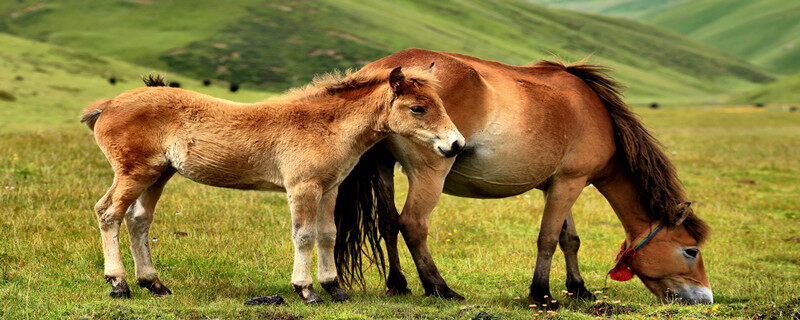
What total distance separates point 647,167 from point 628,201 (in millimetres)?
497

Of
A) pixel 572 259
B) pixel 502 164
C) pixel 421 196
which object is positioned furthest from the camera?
pixel 572 259

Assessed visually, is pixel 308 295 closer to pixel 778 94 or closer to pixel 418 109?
pixel 418 109

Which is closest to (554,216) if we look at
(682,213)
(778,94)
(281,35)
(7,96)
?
(682,213)

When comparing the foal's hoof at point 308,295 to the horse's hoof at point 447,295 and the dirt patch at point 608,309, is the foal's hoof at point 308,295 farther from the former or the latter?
the dirt patch at point 608,309

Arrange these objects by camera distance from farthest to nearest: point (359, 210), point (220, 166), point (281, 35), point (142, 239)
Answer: point (281, 35), point (359, 210), point (142, 239), point (220, 166)

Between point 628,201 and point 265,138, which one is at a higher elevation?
point 265,138

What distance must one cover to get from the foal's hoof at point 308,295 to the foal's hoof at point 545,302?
2388mm

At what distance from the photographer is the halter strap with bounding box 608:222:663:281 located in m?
7.93

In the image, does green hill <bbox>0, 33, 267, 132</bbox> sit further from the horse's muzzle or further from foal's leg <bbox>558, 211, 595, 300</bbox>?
the horse's muzzle

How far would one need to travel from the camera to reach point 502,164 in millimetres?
7223

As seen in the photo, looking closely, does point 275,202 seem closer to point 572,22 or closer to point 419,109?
point 419,109

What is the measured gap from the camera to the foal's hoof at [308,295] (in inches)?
246

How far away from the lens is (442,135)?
5.96m

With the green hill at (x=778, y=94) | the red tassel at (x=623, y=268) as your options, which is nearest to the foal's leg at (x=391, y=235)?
the red tassel at (x=623, y=268)
